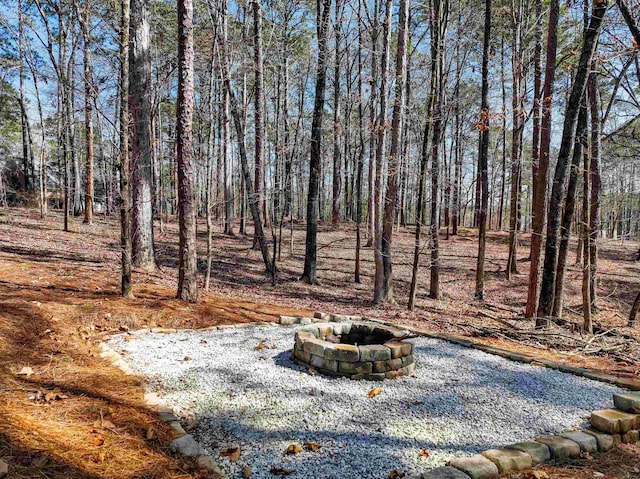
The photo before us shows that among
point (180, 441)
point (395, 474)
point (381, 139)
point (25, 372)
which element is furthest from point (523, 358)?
point (25, 372)

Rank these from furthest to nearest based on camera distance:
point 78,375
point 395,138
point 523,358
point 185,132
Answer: point 395,138 → point 185,132 → point 523,358 → point 78,375

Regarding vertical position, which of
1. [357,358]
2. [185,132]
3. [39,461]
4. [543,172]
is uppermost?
[185,132]

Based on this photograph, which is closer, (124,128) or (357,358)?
(357,358)

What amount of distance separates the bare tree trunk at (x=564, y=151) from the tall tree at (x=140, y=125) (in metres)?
7.93

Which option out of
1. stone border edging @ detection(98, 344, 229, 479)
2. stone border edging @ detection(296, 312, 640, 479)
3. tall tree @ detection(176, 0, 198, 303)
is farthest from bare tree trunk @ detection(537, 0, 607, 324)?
stone border edging @ detection(98, 344, 229, 479)

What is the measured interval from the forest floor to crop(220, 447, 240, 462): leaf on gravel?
0.25m

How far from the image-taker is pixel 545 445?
2752mm

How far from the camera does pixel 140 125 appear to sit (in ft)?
25.6

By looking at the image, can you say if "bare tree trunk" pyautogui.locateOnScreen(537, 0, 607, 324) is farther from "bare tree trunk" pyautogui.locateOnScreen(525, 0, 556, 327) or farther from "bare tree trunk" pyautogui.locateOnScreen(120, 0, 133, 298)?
"bare tree trunk" pyautogui.locateOnScreen(120, 0, 133, 298)

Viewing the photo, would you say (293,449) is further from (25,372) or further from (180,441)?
(25,372)

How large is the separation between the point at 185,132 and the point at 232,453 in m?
4.52

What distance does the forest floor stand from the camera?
2.36 m

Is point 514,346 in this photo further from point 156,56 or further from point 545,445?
point 156,56

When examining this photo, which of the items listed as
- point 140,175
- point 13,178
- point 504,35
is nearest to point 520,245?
point 504,35
